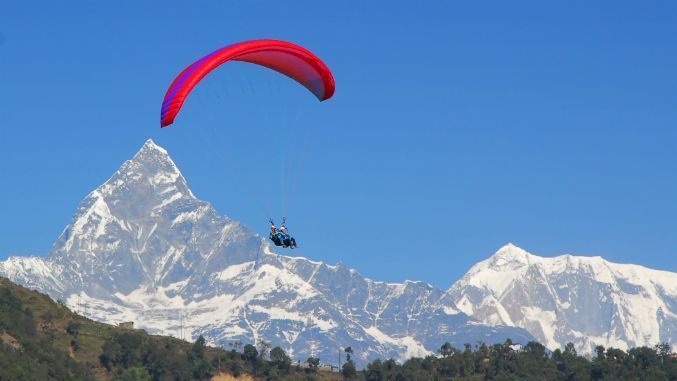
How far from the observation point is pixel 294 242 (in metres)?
97.4

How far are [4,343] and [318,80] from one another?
346 feet

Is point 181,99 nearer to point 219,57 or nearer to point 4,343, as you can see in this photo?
point 219,57

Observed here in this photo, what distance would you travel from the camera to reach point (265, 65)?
10206cm

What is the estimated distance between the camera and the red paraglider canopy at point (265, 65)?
301ft

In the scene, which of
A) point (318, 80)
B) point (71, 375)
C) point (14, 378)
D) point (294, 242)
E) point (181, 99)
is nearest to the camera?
point (181, 99)

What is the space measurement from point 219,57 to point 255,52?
402 centimetres

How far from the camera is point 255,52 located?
97.5 meters

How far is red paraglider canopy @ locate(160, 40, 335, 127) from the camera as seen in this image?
301 ft

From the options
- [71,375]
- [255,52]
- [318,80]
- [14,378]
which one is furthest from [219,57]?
[71,375]

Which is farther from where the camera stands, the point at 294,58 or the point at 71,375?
the point at 71,375

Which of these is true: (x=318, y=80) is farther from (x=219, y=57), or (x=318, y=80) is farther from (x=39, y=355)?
(x=39, y=355)

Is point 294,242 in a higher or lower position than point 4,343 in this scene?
lower

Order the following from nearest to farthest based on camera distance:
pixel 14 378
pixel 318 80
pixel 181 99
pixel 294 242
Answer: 1. pixel 181 99
2. pixel 294 242
3. pixel 318 80
4. pixel 14 378

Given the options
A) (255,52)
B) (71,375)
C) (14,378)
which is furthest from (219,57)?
(71,375)
